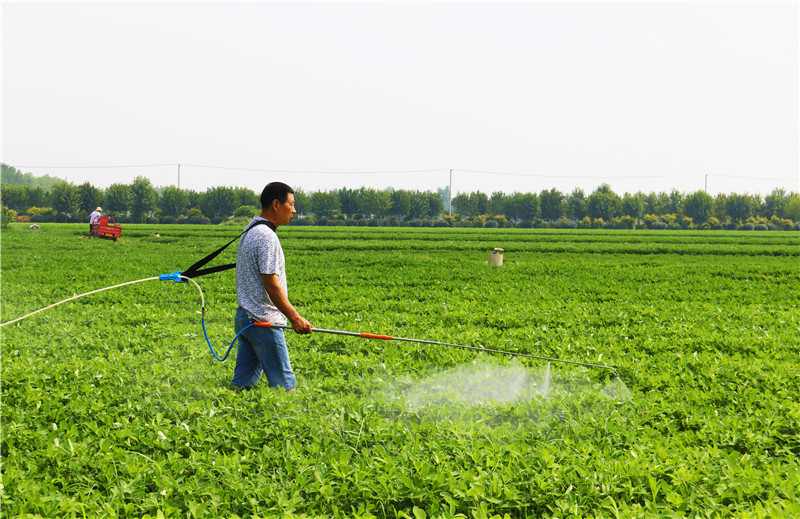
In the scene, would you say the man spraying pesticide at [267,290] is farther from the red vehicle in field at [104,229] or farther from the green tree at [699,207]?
the green tree at [699,207]

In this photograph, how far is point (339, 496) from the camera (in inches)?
140

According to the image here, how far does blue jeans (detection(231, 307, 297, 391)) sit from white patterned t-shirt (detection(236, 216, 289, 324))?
113mm

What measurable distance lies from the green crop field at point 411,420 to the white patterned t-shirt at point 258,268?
0.77m

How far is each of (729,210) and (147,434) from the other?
408 ft

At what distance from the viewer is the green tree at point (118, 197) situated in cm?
9606

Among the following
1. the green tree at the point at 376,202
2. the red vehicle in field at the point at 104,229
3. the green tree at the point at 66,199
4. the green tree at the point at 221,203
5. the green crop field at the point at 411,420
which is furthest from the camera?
the green tree at the point at 376,202

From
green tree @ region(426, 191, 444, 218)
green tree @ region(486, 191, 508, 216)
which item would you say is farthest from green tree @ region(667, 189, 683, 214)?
green tree @ region(426, 191, 444, 218)

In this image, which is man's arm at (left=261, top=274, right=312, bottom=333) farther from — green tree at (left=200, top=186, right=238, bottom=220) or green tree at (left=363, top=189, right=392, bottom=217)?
green tree at (left=363, top=189, right=392, bottom=217)

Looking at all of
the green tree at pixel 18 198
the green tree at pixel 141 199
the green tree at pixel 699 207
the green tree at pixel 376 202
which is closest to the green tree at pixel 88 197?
the green tree at pixel 141 199

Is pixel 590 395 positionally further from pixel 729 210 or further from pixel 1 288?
pixel 729 210

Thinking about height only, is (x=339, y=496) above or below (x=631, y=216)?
below

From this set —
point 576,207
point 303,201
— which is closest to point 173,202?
point 303,201

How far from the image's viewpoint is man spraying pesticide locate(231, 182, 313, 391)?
4.43m

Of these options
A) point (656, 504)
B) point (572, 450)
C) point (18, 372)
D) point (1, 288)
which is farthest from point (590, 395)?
point (1, 288)
